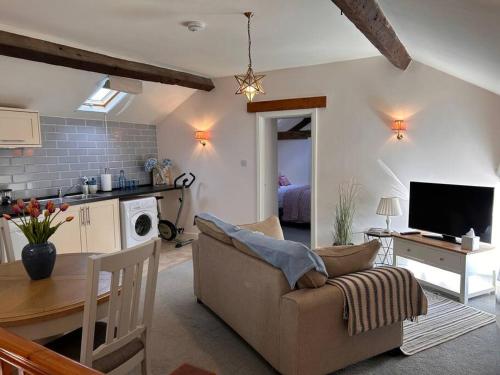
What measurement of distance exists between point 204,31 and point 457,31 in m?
2.16

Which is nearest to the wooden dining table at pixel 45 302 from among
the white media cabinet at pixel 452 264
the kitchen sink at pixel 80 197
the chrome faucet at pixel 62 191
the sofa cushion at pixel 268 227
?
the sofa cushion at pixel 268 227

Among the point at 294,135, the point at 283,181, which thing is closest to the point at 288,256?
the point at 283,181

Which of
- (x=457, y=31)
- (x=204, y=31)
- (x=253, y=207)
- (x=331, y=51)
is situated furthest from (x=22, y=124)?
(x=457, y=31)

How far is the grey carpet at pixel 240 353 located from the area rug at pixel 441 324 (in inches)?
2.4

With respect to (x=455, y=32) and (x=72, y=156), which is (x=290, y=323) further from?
(x=72, y=156)

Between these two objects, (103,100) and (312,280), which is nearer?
(312,280)

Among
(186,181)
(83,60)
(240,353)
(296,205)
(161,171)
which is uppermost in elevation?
(83,60)

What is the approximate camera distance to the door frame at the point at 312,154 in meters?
5.07

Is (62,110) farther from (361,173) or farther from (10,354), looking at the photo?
(10,354)

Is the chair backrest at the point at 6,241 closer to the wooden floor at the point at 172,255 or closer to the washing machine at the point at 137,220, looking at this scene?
the wooden floor at the point at 172,255

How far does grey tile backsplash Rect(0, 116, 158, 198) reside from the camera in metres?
4.49

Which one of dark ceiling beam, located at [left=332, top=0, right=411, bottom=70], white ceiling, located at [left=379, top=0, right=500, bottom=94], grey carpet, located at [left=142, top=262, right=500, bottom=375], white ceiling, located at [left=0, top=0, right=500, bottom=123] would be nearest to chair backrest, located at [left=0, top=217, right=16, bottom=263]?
grey carpet, located at [left=142, top=262, right=500, bottom=375]

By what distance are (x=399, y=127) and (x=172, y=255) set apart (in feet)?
11.4

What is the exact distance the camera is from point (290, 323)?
6.97 feet
